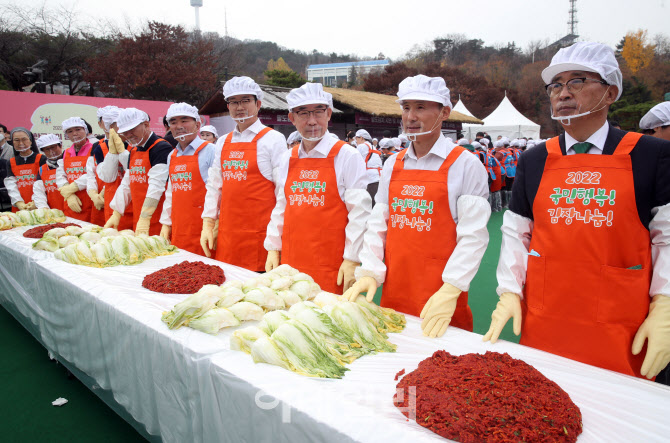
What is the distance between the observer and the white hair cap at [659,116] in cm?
316

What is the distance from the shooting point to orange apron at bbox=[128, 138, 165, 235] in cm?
439

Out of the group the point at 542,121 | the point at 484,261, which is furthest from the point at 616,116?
the point at 484,261

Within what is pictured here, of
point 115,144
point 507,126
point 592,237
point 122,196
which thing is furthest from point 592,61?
point 507,126

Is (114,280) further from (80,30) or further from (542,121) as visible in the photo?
(542,121)

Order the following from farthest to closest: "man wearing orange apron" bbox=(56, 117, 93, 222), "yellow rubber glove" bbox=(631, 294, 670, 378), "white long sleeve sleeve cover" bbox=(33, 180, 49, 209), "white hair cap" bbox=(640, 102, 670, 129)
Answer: "white long sleeve sleeve cover" bbox=(33, 180, 49, 209) < "man wearing orange apron" bbox=(56, 117, 93, 222) < "white hair cap" bbox=(640, 102, 670, 129) < "yellow rubber glove" bbox=(631, 294, 670, 378)

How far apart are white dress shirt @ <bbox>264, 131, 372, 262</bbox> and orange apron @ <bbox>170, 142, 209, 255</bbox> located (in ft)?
3.73

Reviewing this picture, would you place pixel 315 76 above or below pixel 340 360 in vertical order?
above

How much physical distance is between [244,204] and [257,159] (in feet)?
1.30

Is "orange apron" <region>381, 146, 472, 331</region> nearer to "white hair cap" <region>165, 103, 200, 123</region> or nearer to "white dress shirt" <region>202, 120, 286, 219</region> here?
"white dress shirt" <region>202, 120, 286, 219</region>

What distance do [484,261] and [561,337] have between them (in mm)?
4791

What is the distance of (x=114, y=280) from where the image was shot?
2.65 meters

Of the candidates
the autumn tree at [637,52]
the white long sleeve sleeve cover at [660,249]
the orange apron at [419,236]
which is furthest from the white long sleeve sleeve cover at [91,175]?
the autumn tree at [637,52]

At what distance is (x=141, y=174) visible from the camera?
4.43 meters

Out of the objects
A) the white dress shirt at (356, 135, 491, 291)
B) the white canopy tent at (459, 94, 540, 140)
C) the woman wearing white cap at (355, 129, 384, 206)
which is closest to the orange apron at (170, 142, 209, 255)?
the white dress shirt at (356, 135, 491, 291)
